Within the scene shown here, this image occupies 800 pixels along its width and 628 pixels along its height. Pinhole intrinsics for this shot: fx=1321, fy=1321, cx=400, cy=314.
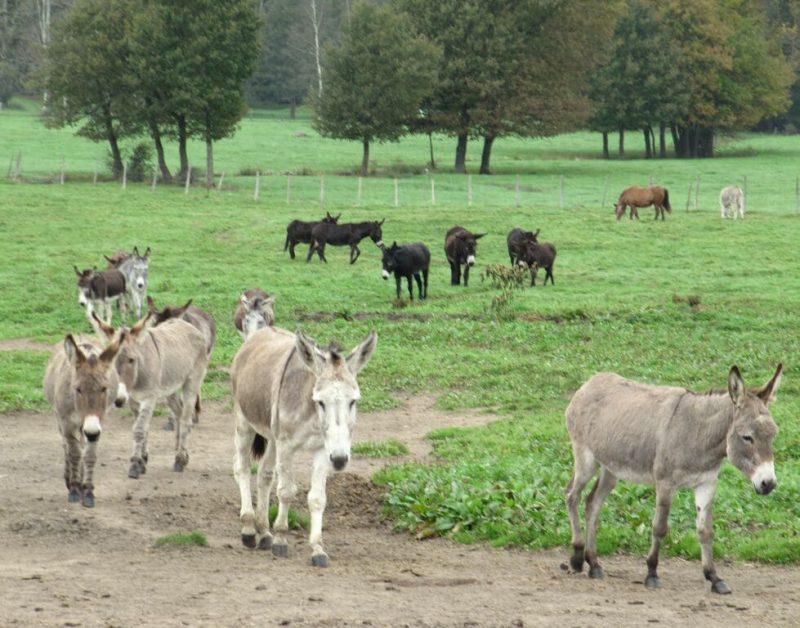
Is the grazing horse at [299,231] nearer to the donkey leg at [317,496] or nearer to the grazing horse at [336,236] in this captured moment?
the grazing horse at [336,236]

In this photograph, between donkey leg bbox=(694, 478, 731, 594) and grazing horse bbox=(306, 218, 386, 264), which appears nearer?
donkey leg bbox=(694, 478, 731, 594)

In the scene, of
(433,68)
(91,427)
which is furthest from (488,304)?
(433,68)

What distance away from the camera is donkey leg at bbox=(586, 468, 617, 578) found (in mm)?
11227

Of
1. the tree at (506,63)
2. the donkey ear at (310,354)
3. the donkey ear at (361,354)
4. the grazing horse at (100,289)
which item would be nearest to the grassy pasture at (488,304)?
the grazing horse at (100,289)

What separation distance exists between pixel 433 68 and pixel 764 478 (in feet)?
217

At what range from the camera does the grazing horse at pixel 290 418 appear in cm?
1090

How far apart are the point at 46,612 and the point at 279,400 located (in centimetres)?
327

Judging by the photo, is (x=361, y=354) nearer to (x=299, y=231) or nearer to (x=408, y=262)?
(x=408, y=262)

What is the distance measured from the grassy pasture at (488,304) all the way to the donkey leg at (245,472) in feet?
5.63

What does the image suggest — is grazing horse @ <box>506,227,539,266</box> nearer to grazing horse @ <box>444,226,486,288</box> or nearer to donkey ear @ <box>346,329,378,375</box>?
grazing horse @ <box>444,226,486,288</box>

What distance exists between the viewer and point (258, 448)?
42.8 ft

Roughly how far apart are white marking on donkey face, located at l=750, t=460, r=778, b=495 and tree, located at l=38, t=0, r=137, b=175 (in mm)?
55001


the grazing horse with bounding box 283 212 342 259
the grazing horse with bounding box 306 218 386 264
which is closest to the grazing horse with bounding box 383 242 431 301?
the grazing horse with bounding box 306 218 386 264

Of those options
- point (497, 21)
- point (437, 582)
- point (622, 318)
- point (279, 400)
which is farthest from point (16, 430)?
point (497, 21)
